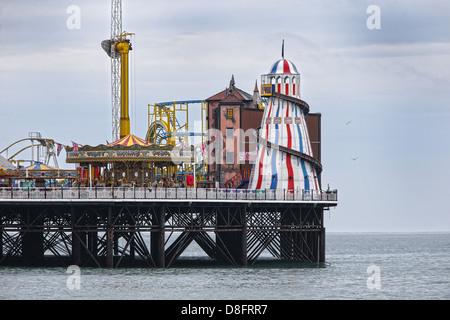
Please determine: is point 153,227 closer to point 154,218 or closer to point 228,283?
point 154,218

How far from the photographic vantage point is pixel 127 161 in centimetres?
8481

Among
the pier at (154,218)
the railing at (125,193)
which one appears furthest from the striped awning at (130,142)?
the railing at (125,193)

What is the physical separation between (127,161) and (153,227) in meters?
7.77

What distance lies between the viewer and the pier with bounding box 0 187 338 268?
7775cm

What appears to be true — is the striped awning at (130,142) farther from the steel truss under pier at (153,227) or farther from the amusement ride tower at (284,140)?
the amusement ride tower at (284,140)

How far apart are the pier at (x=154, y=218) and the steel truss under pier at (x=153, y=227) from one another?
7 cm

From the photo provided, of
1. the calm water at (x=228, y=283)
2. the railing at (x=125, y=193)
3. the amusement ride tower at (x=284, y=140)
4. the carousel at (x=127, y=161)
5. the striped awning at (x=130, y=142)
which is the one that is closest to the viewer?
the calm water at (x=228, y=283)

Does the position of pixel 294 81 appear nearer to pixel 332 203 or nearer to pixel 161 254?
pixel 332 203

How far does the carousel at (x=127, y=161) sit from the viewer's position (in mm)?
84375

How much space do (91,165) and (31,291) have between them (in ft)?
73.0

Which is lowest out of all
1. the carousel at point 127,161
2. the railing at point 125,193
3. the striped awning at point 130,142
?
the railing at point 125,193

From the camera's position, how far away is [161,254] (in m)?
79.6

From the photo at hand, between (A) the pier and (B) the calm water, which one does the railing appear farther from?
(B) the calm water
